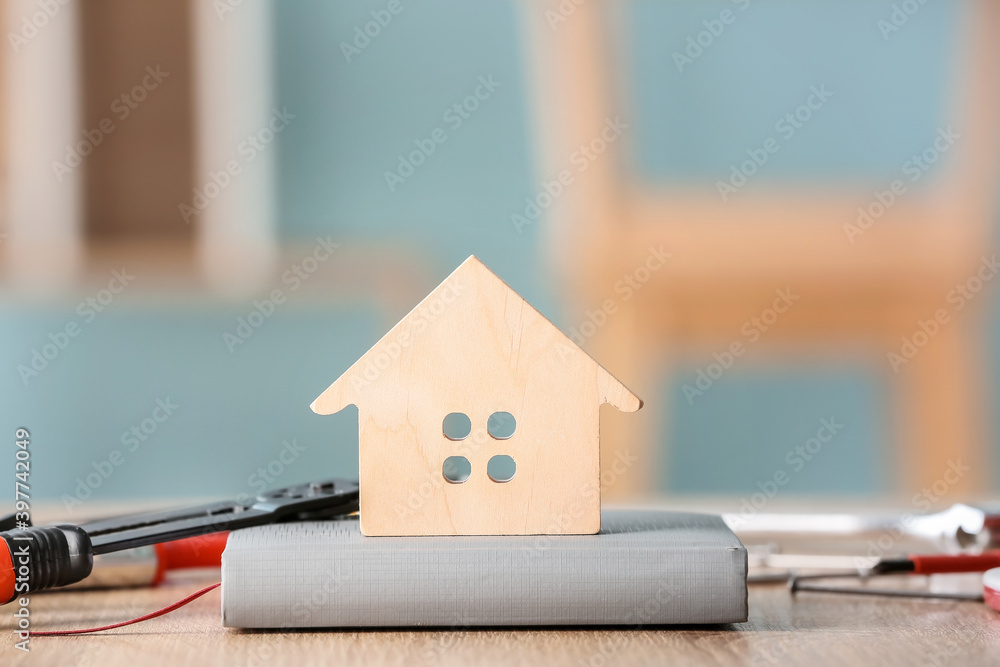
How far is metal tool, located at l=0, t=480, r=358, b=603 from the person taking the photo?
64 centimetres

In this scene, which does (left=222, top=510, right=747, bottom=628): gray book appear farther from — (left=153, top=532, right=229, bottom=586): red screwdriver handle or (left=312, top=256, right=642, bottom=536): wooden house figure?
(left=153, top=532, right=229, bottom=586): red screwdriver handle

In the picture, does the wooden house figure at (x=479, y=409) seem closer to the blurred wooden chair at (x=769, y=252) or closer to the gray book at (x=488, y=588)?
the gray book at (x=488, y=588)

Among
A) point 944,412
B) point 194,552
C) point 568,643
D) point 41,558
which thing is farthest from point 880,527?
→ point 944,412

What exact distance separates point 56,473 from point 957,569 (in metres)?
3.13

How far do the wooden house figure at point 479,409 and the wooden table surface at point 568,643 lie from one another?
8cm

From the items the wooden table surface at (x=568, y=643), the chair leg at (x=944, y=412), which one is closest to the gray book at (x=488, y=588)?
the wooden table surface at (x=568, y=643)

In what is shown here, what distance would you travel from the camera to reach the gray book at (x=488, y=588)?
24.4 inches

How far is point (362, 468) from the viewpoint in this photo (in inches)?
26.3

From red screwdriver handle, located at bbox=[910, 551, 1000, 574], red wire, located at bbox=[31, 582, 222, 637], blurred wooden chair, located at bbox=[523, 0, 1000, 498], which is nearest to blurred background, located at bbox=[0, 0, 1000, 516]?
blurred wooden chair, located at bbox=[523, 0, 1000, 498]

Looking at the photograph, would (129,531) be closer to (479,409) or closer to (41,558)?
(41,558)

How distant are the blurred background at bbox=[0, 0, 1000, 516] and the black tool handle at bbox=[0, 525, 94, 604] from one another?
2.66 meters

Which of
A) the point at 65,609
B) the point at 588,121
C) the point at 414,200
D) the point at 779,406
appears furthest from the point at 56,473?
the point at 65,609

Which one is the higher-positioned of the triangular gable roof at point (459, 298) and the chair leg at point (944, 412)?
the triangular gable roof at point (459, 298)

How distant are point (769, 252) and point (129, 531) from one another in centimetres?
273
